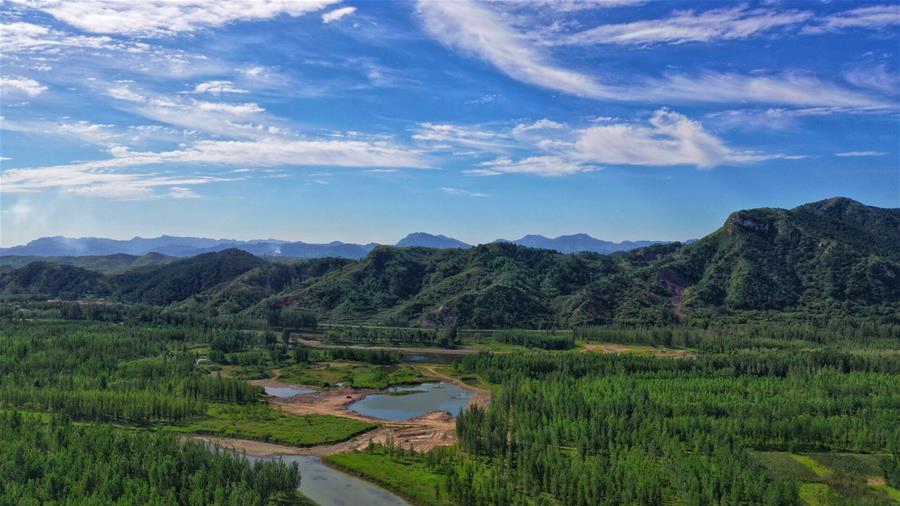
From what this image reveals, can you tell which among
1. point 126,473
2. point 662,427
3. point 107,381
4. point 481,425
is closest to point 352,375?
point 107,381

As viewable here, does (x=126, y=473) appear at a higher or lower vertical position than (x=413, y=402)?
higher

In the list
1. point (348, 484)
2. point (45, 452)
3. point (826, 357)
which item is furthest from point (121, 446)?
point (826, 357)

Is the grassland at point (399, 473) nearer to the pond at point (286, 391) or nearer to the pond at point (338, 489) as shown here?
the pond at point (338, 489)

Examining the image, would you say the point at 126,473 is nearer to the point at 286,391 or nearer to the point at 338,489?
the point at 338,489

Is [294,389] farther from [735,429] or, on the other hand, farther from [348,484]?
[735,429]

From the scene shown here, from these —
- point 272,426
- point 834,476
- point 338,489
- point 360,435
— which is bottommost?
point 338,489

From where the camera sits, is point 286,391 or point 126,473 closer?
point 126,473

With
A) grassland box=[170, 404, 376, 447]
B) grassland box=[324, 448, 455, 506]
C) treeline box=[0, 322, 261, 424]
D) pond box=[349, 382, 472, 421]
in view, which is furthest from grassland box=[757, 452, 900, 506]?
treeline box=[0, 322, 261, 424]
